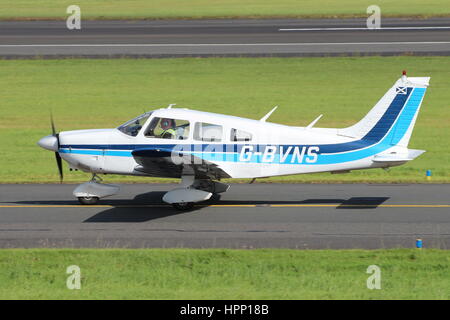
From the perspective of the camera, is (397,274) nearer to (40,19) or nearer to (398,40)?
(398,40)

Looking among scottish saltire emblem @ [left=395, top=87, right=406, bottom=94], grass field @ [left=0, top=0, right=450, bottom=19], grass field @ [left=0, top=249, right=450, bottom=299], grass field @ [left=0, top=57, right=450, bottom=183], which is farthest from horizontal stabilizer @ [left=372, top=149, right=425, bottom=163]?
grass field @ [left=0, top=0, right=450, bottom=19]

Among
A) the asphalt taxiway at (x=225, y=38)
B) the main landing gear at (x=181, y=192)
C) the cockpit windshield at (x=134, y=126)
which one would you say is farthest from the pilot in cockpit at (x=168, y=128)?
the asphalt taxiway at (x=225, y=38)

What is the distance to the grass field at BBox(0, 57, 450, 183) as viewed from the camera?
26391 mm

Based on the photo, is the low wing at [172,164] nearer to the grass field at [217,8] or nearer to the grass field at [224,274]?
the grass field at [224,274]

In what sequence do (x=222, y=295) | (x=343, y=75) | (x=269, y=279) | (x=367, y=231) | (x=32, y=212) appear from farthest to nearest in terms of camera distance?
A: (x=343, y=75) → (x=32, y=212) → (x=367, y=231) → (x=269, y=279) → (x=222, y=295)

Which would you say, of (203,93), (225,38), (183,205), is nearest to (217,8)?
(225,38)

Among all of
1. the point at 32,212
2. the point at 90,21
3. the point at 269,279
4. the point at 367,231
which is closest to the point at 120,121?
the point at 32,212

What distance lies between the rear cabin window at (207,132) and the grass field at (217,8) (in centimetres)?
3419

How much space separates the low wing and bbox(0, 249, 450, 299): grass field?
8.97 ft

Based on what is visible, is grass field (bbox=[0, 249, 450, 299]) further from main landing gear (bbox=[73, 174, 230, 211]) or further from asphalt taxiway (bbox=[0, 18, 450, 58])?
asphalt taxiway (bbox=[0, 18, 450, 58])

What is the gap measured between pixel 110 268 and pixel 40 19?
134ft

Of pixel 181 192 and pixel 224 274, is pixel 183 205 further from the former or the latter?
pixel 224 274

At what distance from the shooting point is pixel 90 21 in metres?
51.8

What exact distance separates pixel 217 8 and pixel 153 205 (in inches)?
1511
